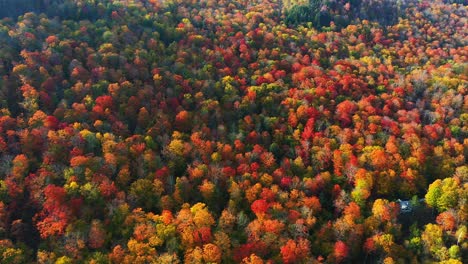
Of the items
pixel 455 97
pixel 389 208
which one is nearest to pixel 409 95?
pixel 455 97

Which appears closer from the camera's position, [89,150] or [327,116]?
[89,150]

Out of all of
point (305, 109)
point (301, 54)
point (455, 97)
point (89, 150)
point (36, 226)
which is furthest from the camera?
point (301, 54)

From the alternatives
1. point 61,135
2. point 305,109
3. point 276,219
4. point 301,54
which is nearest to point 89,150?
point 61,135

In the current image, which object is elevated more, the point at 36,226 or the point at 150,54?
the point at 150,54

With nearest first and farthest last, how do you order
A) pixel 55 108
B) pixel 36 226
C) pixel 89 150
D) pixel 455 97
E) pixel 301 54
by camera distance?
pixel 36 226 → pixel 89 150 → pixel 55 108 → pixel 455 97 → pixel 301 54

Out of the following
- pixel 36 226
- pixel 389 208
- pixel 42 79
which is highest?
pixel 42 79

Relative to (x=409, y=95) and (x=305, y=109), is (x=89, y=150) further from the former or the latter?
(x=409, y=95)

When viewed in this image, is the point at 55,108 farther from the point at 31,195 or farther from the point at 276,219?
the point at 276,219
